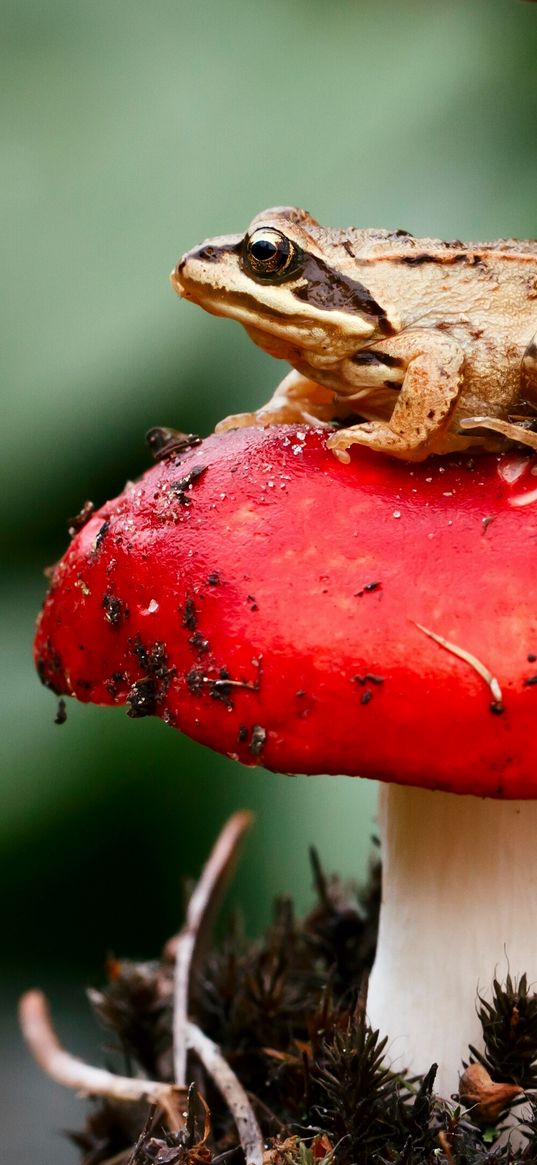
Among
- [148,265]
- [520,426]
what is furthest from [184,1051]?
[148,265]

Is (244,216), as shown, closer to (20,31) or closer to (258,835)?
(20,31)

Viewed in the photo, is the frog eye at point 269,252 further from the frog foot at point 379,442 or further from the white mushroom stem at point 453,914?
the white mushroom stem at point 453,914

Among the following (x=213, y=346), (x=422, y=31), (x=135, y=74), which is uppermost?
(x=422, y=31)

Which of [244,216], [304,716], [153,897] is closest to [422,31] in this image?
[244,216]

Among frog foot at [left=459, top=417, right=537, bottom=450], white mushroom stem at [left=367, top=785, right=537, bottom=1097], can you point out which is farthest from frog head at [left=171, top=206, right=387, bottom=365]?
white mushroom stem at [left=367, top=785, right=537, bottom=1097]

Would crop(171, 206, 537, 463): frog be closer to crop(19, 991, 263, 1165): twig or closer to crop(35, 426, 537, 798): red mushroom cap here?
crop(35, 426, 537, 798): red mushroom cap

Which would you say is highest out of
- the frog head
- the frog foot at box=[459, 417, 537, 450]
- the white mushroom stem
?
the frog head
